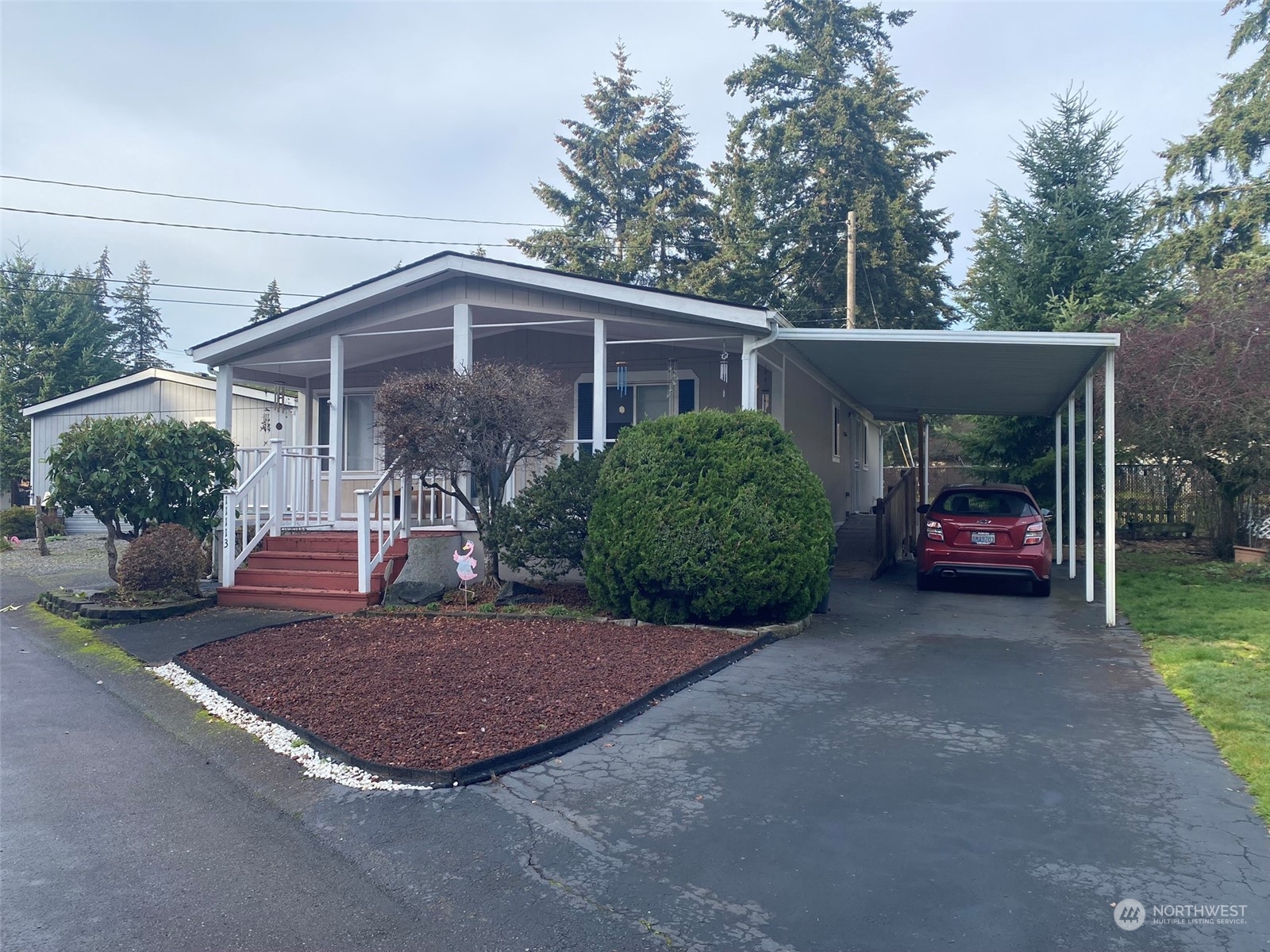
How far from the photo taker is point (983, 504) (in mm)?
11820

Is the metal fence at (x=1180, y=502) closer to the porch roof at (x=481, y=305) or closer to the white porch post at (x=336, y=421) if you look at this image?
the porch roof at (x=481, y=305)

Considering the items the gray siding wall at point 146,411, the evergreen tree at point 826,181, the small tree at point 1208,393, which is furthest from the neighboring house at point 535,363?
the evergreen tree at point 826,181

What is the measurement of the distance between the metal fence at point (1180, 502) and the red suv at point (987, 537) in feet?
19.1

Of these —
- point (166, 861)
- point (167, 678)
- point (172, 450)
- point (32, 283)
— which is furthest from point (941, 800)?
point (32, 283)

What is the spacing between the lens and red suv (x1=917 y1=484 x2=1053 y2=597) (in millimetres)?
11406

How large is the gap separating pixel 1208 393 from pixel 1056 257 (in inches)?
257

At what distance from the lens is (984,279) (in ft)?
67.9

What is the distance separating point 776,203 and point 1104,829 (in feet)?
87.9

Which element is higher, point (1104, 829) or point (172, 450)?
point (172, 450)

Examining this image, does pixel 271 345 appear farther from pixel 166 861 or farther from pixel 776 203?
pixel 776 203

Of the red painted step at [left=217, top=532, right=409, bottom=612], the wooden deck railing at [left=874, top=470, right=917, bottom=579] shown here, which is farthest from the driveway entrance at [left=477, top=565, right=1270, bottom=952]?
the wooden deck railing at [left=874, top=470, right=917, bottom=579]

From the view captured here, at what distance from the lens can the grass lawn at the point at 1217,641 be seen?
5.53 m

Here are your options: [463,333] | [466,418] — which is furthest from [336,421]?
[466,418]

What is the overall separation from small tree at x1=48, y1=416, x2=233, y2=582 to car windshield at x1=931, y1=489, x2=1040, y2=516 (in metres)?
9.47
